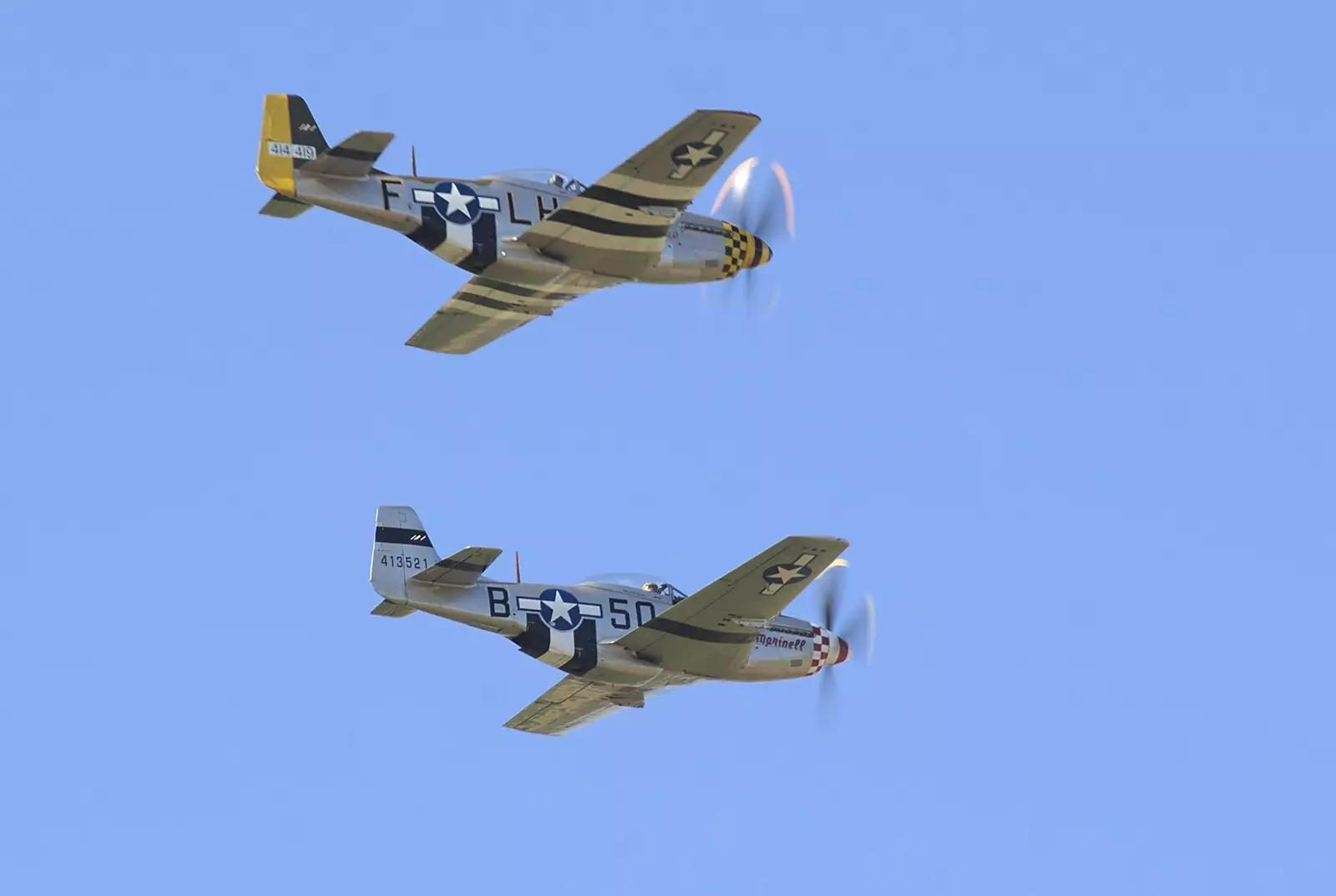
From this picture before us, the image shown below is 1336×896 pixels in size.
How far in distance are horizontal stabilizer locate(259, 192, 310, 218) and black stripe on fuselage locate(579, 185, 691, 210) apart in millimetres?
4567

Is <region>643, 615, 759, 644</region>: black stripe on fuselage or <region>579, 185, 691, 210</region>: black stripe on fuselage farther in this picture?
<region>579, 185, 691, 210</region>: black stripe on fuselage

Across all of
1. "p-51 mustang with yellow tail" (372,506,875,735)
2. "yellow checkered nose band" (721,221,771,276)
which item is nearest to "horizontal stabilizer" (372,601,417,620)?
"p-51 mustang with yellow tail" (372,506,875,735)

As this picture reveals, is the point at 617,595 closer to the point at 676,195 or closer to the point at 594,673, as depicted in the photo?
the point at 594,673

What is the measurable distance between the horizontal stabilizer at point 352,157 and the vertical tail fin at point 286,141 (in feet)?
1.02

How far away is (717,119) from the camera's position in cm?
4169

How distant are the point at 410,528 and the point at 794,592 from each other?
21.8ft

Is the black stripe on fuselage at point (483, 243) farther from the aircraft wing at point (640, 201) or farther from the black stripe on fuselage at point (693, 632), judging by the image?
the black stripe on fuselage at point (693, 632)

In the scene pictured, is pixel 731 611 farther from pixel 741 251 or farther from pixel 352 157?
pixel 352 157

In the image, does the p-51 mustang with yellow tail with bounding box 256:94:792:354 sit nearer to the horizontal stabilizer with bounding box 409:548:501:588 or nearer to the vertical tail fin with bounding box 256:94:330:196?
the vertical tail fin with bounding box 256:94:330:196

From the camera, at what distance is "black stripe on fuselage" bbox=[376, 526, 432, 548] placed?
44.5 meters

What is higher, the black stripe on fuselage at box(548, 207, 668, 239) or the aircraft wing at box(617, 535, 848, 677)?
the black stripe on fuselage at box(548, 207, 668, 239)

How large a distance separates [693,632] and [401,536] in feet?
16.7

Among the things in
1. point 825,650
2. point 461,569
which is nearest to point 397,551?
point 461,569

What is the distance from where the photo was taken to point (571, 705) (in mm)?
47531
